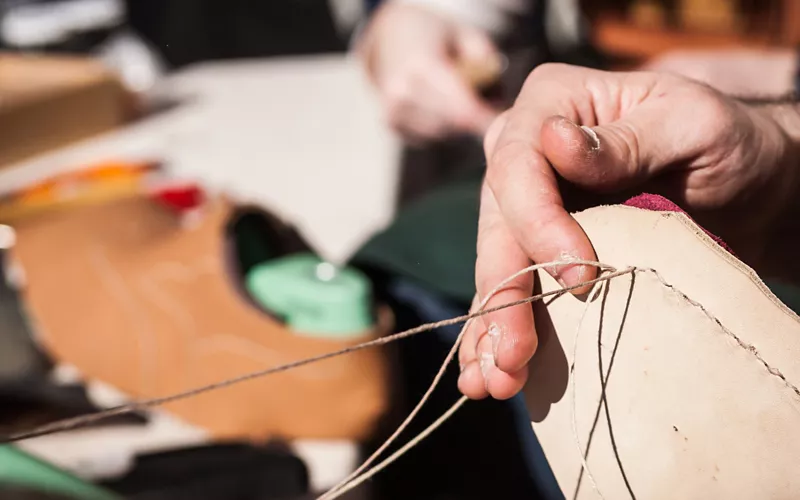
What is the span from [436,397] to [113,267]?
0.32m

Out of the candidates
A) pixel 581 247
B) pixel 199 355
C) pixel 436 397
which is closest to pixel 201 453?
pixel 199 355

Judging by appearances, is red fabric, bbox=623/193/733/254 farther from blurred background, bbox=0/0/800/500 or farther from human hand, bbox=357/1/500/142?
human hand, bbox=357/1/500/142

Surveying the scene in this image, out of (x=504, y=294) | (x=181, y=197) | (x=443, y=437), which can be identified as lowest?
(x=443, y=437)

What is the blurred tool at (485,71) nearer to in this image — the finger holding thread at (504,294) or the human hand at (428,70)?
the human hand at (428,70)

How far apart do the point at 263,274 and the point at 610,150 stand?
0.35 m

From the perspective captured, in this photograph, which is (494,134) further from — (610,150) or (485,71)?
(485,71)

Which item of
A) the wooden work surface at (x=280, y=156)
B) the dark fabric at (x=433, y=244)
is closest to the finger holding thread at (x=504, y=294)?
the dark fabric at (x=433, y=244)

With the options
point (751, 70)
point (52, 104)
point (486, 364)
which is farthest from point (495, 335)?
point (52, 104)

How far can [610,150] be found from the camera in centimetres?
24

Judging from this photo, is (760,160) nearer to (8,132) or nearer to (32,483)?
(32,483)

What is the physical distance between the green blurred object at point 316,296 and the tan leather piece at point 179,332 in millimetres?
14

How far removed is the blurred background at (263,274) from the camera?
0.46 meters

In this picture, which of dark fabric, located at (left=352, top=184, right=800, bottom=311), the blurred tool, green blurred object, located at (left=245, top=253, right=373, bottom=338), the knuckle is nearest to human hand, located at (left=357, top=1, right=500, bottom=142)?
the blurred tool

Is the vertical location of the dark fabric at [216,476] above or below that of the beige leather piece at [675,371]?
below
